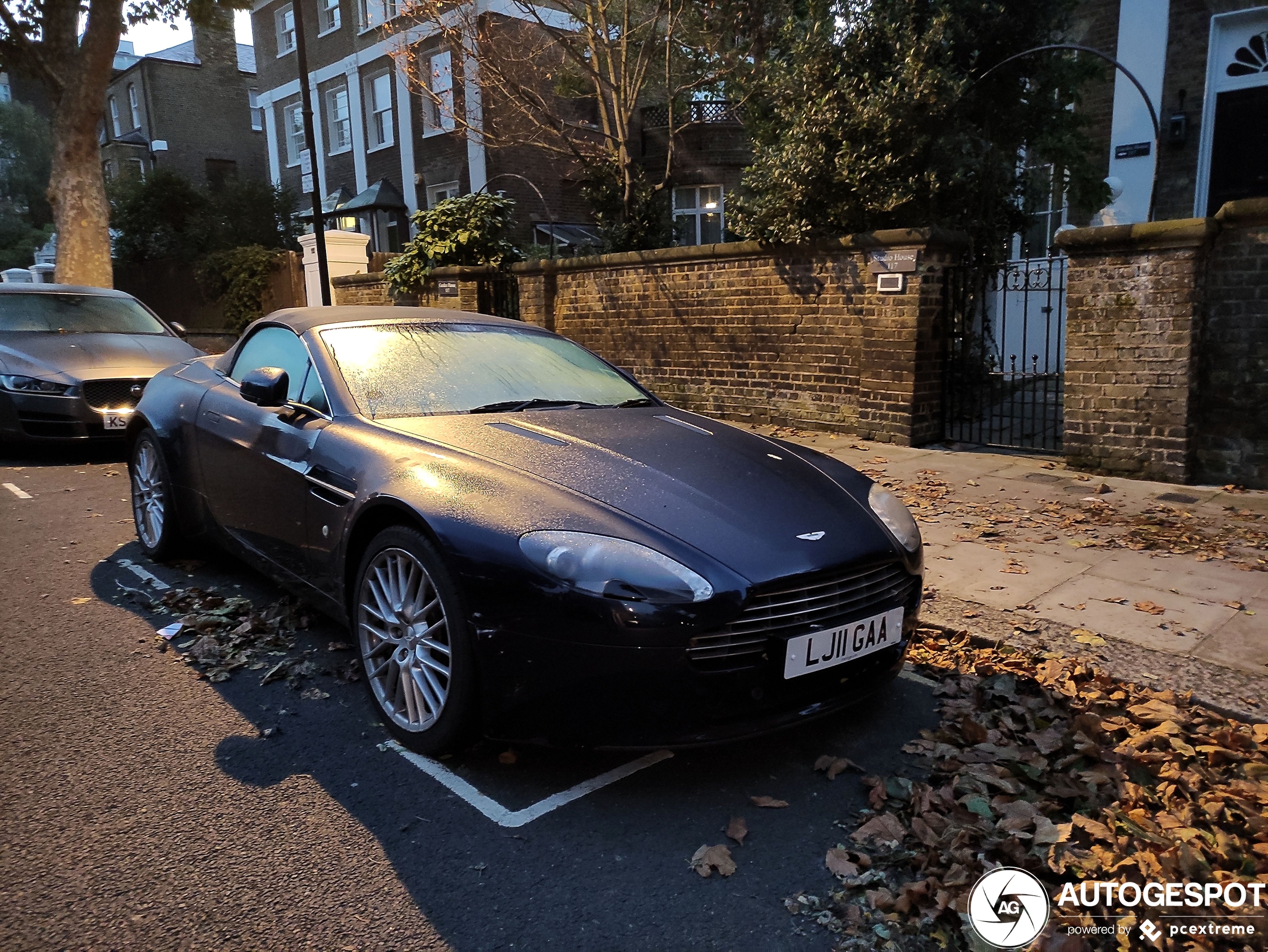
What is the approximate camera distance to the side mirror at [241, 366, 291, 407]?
3.85m

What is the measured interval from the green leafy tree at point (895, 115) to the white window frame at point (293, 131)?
2202 cm

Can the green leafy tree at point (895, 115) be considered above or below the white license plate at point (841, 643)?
above

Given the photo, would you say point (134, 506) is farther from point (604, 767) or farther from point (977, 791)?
point (977, 791)

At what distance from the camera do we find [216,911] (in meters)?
2.28

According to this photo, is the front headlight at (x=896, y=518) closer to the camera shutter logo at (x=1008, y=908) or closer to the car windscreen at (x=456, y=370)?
the camera shutter logo at (x=1008, y=908)

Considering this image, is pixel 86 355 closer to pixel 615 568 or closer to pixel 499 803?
pixel 499 803

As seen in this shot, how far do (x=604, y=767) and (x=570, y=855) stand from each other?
0.48 m

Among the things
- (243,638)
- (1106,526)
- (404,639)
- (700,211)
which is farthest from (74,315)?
(700,211)

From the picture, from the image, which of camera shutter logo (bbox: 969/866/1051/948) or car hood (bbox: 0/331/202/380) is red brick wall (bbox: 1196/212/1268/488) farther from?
car hood (bbox: 0/331/202/380)

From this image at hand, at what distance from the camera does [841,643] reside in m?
2.84

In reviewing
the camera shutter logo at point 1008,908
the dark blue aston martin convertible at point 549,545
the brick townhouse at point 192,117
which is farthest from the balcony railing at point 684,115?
the brick townhouse at point 192,117

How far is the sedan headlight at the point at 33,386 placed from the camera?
8156 mm

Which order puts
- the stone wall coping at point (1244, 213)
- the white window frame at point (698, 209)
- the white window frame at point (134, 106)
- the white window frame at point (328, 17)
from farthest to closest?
the white window frame at point (134, 106) → the white window frame at point (328, 17) → the white window frame at point (698, 209) → the stone wall coping at point (1244, 213)

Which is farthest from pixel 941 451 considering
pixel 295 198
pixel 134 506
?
pixel 295 198
